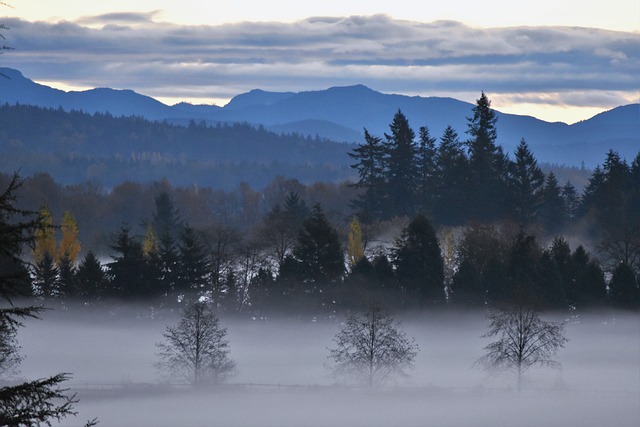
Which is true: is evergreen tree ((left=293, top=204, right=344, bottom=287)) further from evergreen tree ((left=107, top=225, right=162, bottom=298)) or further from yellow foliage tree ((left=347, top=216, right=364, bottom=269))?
yellow foliage tree ((left=347, top=216, right=364, bottom=269))

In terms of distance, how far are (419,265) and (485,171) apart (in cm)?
3889

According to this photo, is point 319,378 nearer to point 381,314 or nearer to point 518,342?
point 381,314

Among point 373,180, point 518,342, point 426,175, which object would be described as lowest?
point 518,342

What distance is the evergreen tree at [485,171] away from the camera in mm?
110875

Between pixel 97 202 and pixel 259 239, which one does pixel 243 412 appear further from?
pixel 97 202

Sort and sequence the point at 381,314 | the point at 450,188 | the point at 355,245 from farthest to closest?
1. the point at 450,188
2. the point at 355,245
3. the point at 381,314

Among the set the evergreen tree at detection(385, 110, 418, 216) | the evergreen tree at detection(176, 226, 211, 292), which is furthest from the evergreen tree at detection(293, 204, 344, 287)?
the evergreen tree at detection(385, 110, 418, 216)

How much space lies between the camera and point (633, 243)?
91.3 meters

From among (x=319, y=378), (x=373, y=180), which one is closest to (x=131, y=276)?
(x=319, y=378)

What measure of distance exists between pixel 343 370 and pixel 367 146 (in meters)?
61.2

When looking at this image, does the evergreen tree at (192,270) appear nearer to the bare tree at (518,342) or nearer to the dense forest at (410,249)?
the dense forest at (410,249)

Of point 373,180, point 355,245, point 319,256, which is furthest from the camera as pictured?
point 373,180

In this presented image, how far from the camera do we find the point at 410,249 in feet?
254

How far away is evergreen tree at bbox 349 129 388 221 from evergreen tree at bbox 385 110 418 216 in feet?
2.22
